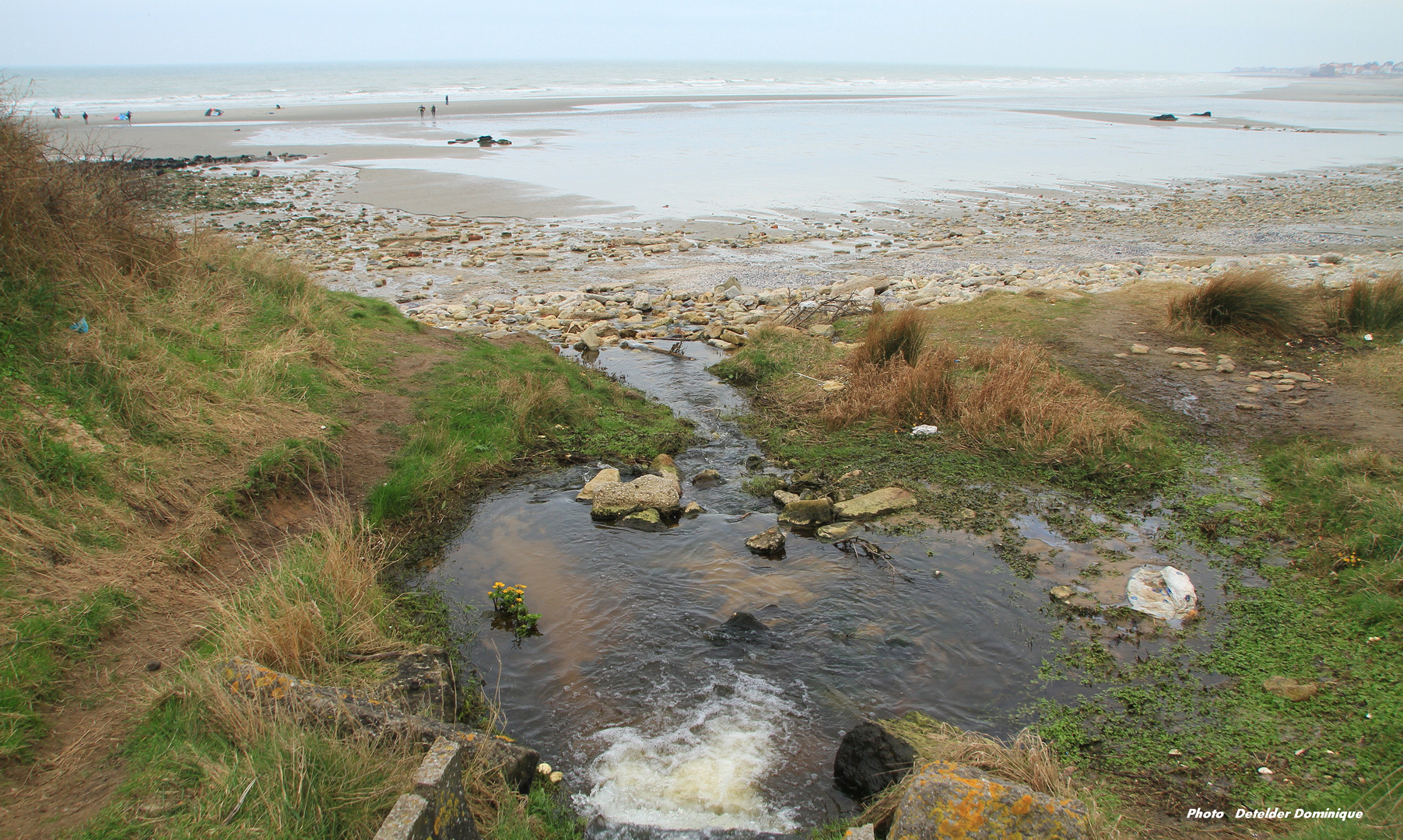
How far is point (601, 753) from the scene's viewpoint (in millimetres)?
4480

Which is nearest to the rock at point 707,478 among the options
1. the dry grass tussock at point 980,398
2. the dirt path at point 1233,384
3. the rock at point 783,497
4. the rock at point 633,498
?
the rock at point 633,498

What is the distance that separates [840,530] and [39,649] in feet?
18.1

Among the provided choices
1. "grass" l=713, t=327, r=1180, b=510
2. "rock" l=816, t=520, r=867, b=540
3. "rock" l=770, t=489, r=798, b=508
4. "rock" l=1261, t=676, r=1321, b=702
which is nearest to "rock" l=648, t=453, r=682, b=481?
"rock" l=770, t=489, r=798, b=508

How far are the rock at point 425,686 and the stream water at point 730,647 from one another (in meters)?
0.32

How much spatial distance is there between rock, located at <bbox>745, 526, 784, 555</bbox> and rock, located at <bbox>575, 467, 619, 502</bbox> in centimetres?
159

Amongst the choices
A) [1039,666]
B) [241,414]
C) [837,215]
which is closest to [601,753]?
[1039,666]

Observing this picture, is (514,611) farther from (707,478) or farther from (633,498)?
(707,478)

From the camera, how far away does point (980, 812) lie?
332cm

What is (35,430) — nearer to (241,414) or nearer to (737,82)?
(241,414)

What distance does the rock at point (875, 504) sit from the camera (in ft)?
22.9

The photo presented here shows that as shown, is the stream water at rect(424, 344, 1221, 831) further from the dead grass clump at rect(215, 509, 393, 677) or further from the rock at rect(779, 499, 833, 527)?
the dead grass clump at rect(215, 509, 393, 677)

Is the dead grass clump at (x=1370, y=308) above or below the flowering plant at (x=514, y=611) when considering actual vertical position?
above

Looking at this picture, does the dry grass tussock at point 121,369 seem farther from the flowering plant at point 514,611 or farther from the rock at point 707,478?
the rock at point 707,478

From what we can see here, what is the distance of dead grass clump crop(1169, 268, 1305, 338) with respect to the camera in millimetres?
10359
